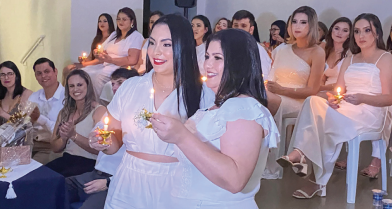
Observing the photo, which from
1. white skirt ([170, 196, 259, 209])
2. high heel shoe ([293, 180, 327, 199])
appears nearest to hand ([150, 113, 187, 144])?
white skirt ([170, 196, 259, 209])

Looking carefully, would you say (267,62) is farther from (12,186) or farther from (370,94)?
(12,186)

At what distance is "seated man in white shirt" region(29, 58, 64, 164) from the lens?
423cm

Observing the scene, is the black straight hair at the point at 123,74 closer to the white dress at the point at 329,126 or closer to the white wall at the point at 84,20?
the white dress at the point at 329,126

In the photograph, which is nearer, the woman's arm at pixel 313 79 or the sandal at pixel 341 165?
the woman's arm at pixel 313 79

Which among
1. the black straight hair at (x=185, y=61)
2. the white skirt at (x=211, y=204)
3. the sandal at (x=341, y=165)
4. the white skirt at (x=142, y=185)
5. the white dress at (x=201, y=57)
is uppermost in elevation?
the black straight hair at (x=185, y=61)

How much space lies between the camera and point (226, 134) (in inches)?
54.5

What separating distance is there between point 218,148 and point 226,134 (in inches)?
2.7

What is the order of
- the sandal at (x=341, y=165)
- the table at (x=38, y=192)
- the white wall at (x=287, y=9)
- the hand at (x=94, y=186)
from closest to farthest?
the table at (x=38, y=192) → the hand at (x=94, y=186) → the sandal at (x=341, y=165) → the white wall at (x=287, y=9)

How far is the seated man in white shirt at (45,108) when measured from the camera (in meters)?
4.23

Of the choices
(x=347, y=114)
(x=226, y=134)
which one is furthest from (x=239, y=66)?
(x=347, y=114)

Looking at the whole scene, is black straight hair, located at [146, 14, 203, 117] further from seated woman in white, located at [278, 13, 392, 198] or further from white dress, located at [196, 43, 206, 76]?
white dress, located at [196, 43, 206, 76]

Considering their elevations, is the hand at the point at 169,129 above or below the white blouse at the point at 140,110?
above

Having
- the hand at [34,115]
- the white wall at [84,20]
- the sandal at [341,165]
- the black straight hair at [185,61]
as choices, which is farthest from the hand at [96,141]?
the white wall at [84,20]

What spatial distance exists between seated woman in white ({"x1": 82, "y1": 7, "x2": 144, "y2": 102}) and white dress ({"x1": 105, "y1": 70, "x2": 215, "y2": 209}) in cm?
341
